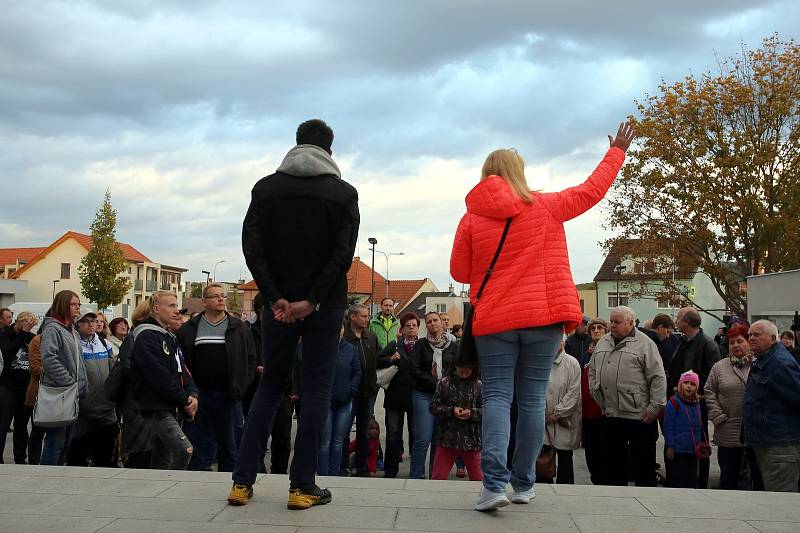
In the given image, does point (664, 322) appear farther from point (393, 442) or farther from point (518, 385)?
point (518, 385)

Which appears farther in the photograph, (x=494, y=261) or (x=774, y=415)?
(x=774, y=415)

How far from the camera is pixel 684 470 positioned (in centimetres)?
835

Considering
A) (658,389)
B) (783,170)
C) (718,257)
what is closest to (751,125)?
(783,170)

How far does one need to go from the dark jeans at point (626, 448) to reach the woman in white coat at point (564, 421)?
351mm

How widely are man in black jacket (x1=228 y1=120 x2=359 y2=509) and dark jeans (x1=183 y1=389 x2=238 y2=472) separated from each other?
141 inches

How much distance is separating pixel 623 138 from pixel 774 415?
335 cm

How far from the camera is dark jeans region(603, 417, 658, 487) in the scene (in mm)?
8492

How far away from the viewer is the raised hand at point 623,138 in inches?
191

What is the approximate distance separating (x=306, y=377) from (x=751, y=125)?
29616 mm

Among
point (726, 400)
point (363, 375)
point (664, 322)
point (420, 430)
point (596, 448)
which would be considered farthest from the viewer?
point (664, 322)

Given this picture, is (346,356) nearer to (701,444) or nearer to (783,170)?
(701,444)

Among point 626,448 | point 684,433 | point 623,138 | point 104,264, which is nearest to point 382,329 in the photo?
point 626,448

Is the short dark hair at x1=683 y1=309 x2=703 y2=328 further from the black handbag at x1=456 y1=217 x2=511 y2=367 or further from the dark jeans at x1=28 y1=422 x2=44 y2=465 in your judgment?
the dark jeans at x1=28 y1=422 x2=44 y2=465

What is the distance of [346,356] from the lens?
9.79 meters
